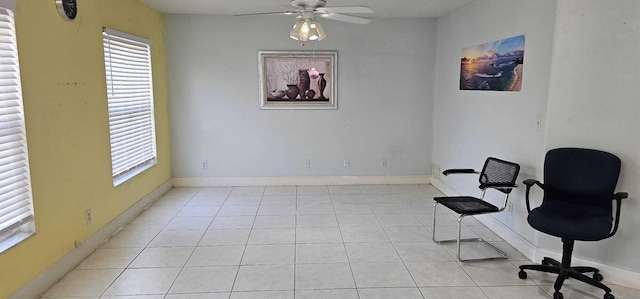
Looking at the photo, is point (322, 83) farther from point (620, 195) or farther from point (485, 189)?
point (620, 195)

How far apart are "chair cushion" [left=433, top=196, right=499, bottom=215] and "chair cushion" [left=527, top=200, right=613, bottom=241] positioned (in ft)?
1.41

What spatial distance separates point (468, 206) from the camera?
3283 millimetres

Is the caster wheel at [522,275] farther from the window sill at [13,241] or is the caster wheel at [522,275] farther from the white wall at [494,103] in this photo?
the window sill at [13,241]

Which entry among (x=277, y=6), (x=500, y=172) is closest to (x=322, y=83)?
(x=277, y=6)

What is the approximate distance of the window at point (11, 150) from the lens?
2363mm

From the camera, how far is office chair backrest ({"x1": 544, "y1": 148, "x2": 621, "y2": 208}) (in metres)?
2.65

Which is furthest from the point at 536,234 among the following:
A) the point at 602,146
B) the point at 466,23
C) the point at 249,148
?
the point at 249,148

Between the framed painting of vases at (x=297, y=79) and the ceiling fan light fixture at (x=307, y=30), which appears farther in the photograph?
the framed painting of vases at (x=297, y=79)

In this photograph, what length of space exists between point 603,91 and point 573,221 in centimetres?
90

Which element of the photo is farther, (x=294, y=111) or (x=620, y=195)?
(x=294, y=111)

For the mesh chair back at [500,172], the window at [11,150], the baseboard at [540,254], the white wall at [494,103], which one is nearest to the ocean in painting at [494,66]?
the white wall at [494,103]

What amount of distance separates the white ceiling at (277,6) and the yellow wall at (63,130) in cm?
69

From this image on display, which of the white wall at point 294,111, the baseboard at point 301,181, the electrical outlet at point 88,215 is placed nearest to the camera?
the electrical outlet at point 88,215

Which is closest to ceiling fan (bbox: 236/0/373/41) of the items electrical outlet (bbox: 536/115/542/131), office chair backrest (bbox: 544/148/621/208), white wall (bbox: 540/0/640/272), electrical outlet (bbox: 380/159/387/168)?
white wall (bbox: 540/0/640/272)
